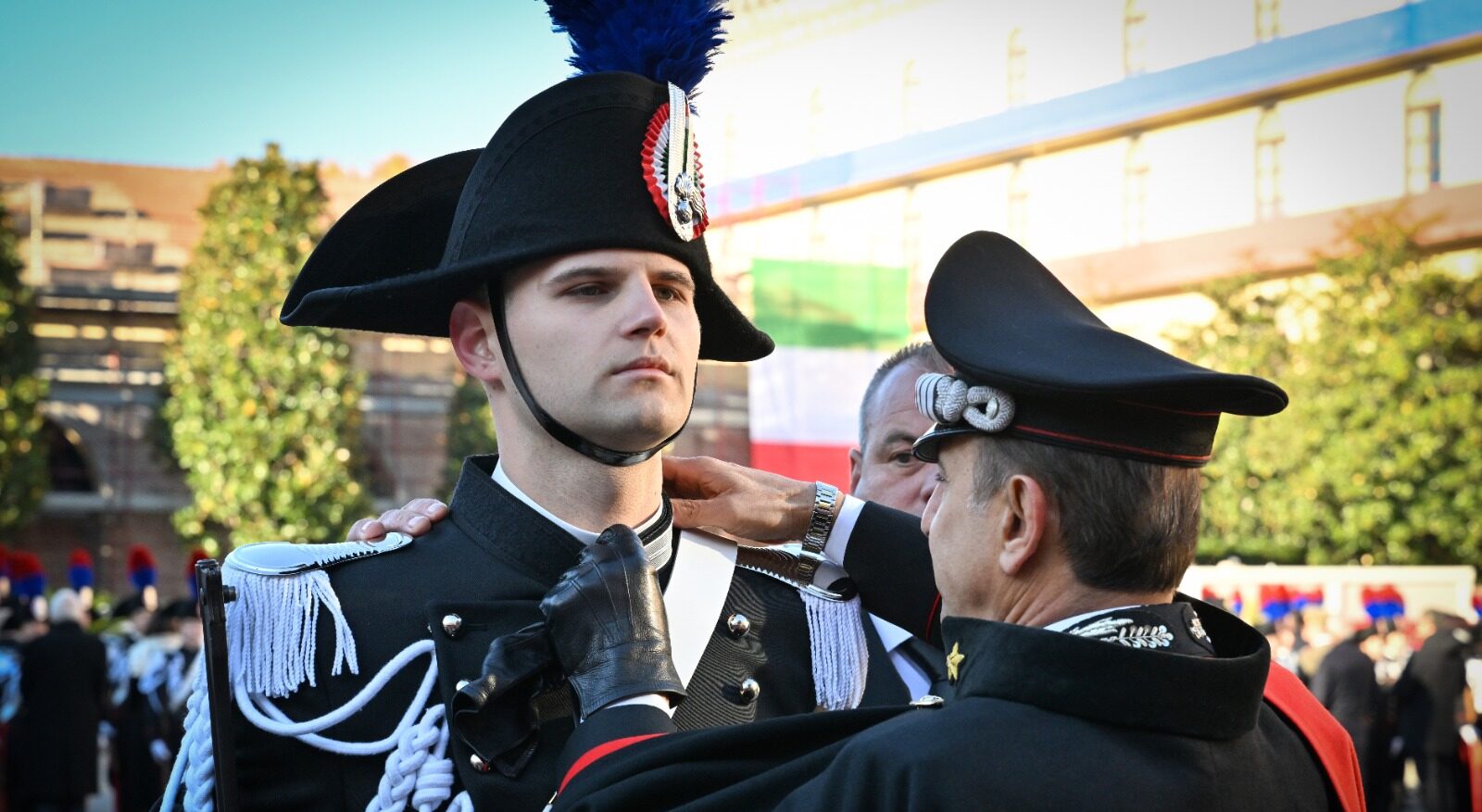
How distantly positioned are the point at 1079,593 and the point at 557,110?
4.08 ft

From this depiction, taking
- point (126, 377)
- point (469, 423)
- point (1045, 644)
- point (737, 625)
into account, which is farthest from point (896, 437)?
point (126, 377)

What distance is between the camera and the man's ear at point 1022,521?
6.83ft

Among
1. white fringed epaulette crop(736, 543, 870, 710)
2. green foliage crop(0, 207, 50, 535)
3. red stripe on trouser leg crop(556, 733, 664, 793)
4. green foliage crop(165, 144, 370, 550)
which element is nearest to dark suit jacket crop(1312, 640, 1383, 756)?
white fringed epaulette crop(736, 543, 870, 710)

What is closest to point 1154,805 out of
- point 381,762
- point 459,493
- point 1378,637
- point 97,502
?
point 381,762

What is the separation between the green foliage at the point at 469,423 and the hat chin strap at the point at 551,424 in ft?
81.3

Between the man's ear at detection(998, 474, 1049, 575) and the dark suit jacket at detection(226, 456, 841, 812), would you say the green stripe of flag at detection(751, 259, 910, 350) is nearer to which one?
the dark suit jacket at detection(226, 456, 841, 812)

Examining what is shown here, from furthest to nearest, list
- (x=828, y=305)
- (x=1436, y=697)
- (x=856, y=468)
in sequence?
(x=1436, y=697)
(x=828, y=305)
(x=856, y=468)

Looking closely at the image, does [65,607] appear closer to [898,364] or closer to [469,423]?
[898,364]

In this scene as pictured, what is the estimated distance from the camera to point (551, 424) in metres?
2.62

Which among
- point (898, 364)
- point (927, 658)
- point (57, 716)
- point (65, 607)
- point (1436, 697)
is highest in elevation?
point (898, 364)

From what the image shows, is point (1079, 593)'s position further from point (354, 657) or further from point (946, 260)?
point (354, 657)

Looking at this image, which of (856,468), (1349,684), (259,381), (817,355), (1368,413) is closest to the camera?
(856,468)

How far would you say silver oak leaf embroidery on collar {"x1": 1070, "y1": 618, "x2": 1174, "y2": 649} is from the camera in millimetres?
2037

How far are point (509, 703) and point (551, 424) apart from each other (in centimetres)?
47
